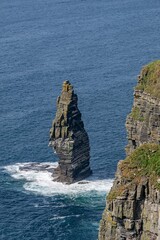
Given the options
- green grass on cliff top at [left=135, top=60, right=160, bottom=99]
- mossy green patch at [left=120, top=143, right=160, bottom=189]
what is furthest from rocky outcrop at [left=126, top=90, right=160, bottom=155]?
mossy green patch at [left=120, top=143, right=160, bottom=189]

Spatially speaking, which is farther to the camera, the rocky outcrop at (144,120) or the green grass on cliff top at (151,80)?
the green grass on cliff top at (151,80)

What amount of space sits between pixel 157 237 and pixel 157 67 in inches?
3266

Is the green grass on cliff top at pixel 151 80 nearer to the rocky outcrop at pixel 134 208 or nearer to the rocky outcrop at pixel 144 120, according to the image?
the rocky outcrop at pixel 144 120

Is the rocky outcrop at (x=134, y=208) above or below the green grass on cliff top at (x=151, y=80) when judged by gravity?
below

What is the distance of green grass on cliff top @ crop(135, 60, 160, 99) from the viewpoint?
186250 mm

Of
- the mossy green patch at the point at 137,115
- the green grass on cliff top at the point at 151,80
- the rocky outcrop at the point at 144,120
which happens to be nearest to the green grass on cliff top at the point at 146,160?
the rocky outcrop at the point at 144,120

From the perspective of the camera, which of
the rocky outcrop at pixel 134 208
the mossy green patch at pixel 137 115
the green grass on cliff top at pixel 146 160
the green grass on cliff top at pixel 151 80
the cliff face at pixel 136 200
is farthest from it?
the mossy green patch at pixel 137 115

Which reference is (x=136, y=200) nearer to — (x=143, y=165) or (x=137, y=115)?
(x=143, y=165)

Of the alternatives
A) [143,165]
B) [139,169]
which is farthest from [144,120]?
[139,169]

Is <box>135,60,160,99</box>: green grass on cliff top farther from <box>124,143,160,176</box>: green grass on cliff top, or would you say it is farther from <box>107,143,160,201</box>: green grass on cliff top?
<box>107,143,160,201</box>: green grass on cliff top

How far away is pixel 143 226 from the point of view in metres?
115

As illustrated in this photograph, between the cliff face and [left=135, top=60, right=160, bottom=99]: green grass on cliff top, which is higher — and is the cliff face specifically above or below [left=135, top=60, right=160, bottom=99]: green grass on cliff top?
below

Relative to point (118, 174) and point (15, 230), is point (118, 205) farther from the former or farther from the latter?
point (15, 230)

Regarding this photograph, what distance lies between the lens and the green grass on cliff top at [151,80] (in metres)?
186
